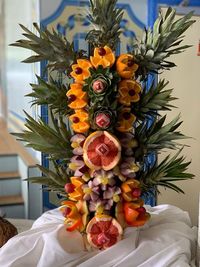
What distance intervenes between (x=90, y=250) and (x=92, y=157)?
274mm

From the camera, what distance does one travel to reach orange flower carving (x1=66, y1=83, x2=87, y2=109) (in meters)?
1.00

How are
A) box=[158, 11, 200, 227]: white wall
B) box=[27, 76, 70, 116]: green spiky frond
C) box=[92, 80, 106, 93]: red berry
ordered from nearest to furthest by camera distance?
box=[92, 80, 106, 93]: red berry, box=[27, 76, 70, 116]: green spiky frond, box=[158, 11, 200, 227]: white wall

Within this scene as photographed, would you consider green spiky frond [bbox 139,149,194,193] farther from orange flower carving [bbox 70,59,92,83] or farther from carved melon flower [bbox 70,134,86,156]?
orange flower carving [bbox 70,59,92,83]

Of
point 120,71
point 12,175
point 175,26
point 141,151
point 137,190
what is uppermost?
point 175,26

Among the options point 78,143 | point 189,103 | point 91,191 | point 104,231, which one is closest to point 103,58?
point 78,143

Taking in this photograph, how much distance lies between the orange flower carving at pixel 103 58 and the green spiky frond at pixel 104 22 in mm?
76

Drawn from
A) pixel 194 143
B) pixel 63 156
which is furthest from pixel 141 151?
pixel 194 143

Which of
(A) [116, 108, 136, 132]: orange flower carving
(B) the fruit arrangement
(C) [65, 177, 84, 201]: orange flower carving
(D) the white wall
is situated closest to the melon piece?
(B) the fruit arrangement

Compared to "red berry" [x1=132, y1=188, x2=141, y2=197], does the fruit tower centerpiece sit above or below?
above

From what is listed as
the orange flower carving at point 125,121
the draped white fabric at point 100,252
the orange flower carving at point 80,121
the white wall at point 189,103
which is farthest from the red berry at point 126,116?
the white wall at point 189,103

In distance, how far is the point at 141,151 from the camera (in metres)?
1.05

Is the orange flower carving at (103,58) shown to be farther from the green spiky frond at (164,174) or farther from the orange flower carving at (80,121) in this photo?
the green spiky frond at (164,174)

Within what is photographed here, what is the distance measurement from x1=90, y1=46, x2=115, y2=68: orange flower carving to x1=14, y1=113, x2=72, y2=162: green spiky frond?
0.70 ft

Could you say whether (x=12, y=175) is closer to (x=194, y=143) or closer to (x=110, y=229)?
(x=194, y=143)
